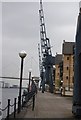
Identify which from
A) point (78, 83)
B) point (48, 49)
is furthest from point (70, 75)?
point (78, 83)

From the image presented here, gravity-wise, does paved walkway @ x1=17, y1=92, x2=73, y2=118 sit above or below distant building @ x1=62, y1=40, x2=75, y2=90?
below

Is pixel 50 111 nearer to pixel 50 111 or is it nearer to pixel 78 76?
pixel 50 111

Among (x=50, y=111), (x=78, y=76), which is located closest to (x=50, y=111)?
(x=50, y=111)

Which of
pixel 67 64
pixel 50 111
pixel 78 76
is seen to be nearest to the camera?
pixel 78 76

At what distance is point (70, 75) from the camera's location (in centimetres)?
8406

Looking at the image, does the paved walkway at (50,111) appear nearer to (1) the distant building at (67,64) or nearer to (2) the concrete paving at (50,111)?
(2) the concrete paving at (50,111)

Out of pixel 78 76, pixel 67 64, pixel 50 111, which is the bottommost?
pixel 50 111

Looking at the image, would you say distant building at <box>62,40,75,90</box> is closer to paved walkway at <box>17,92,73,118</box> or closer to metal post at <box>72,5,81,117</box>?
paved walkway at <box>17,92,73,118</box>

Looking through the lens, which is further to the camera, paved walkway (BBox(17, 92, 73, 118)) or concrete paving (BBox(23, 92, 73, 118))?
concrete paving (BBox(23, 92, 73, 118))

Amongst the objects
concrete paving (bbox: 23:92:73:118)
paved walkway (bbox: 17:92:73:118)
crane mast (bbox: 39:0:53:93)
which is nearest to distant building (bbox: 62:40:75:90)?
crane mast (bbox: 39:0:53:93)

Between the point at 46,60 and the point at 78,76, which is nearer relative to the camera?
the point at 78,76

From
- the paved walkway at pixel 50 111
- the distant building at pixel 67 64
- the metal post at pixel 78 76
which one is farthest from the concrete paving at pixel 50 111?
the distant building at pixel 67 64

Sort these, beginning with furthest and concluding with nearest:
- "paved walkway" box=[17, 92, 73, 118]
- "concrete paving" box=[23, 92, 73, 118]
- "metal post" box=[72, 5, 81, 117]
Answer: "metal post" box=[72, 5, 81, 117]
"concrete paving" box=[23, 92, 73, 118]
"paved walkway" box=[17, 92, 73, 118]

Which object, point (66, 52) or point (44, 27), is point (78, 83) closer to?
point (66, 52)
